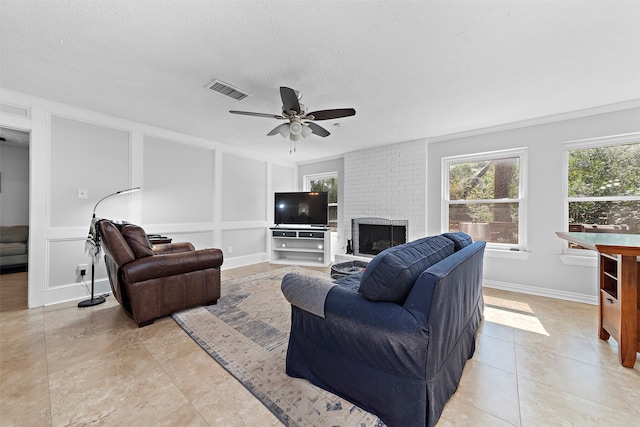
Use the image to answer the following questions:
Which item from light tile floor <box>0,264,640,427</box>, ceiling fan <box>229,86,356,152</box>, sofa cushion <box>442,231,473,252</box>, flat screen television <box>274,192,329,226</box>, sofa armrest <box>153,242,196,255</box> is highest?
ceiling fan <box>229,86,356,152</box>

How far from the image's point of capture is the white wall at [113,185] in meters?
2.90

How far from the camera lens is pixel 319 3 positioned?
1.54 metres

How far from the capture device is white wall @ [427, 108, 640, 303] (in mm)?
3025

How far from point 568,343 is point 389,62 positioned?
9.10 ft

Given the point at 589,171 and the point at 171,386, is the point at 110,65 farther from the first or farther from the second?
the point at 589,171

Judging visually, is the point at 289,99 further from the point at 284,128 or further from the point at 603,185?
the point at 603,185

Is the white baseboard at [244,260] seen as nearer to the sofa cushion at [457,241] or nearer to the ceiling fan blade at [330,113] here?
the ceiling fan blade at [330,113]

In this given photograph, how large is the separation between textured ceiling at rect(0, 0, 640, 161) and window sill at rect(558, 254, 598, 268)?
182cm

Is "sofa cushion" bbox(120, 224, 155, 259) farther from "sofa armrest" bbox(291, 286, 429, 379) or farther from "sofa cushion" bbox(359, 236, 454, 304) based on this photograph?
"sofa cushion" bbox(359, 236, 454, 304)

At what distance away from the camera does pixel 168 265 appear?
246 centimetres

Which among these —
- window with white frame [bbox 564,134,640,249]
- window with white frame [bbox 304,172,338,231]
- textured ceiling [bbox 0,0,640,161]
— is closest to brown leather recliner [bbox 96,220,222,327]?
textured ceiling [bbox 0,0,640,161]

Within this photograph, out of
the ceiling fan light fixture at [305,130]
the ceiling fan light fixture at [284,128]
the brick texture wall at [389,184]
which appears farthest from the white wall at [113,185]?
the ceiling fan light fixture at [305,130]

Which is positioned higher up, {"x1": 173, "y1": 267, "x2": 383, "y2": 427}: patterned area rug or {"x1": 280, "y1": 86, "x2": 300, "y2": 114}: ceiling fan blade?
{"x1": 280, "y1": 86, "x2": 300, "y2": 114}: ceiling fan blade

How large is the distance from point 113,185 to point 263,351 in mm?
3201
